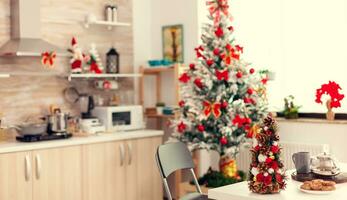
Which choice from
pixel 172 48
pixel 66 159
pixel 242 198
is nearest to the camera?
pixel 242 198

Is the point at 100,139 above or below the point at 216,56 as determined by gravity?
below

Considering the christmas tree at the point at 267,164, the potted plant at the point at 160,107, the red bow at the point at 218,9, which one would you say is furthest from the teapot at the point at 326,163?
the potted plant at the point at 160,107

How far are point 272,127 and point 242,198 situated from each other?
0.39 metres

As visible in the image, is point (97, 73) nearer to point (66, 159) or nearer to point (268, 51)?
point (66, 159)

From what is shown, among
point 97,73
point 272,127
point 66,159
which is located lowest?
point 66,159

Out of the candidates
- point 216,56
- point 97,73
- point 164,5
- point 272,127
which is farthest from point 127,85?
point 272,127

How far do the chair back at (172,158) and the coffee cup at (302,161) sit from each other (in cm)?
89

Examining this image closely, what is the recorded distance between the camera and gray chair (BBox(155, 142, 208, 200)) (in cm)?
353

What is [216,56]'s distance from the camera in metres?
4.64

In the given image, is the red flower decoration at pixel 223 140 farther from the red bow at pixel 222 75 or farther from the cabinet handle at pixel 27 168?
the cabinet handle at pixel 27 168

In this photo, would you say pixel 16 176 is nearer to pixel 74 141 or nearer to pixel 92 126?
pixel 74 141

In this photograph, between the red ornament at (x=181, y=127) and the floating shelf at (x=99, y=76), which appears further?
the floating shelf at (x=99, y=76)

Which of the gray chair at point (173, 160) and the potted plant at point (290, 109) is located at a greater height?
the potted plant at point (290, 109)

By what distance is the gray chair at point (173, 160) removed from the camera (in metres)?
3.53
